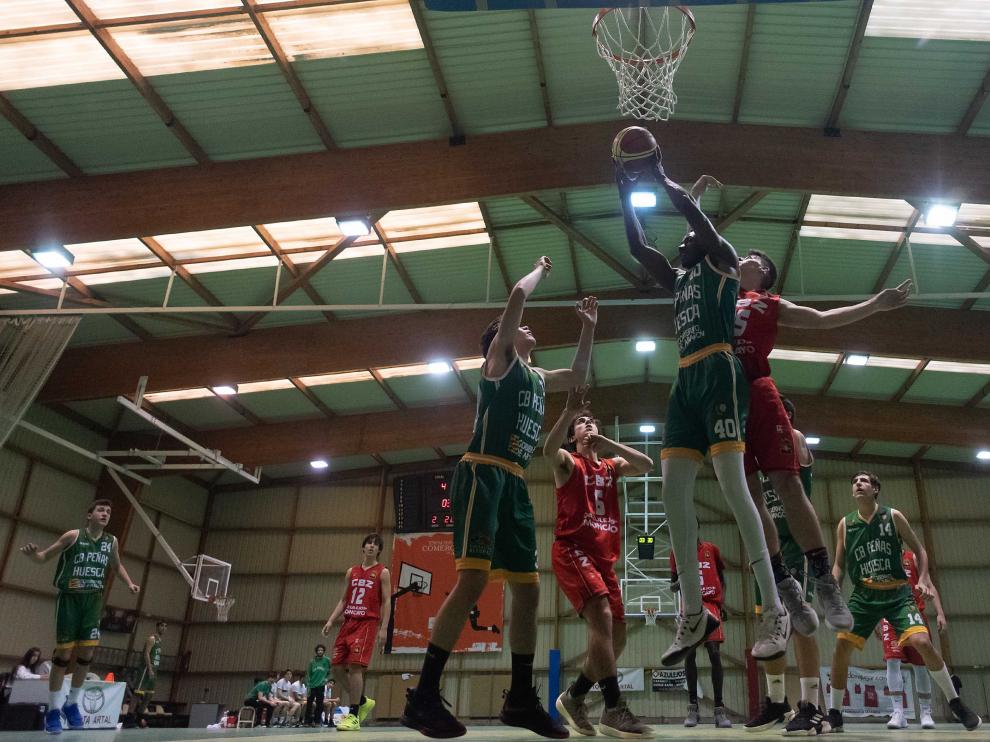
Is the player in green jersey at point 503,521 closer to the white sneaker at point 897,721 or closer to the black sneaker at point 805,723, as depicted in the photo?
the black sneaker at point 805,723

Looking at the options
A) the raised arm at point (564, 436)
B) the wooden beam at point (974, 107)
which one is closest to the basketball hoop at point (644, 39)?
the wooden beam at point (974, 107)

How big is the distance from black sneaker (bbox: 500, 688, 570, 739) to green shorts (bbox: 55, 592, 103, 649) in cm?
583

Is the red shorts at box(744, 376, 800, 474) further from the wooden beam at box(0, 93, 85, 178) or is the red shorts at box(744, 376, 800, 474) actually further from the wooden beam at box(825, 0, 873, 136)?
the wooden beam at box(0, 93, 85, 178)

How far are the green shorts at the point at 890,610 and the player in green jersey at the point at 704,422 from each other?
13.7 ft

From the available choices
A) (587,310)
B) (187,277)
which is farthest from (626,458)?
(187,277)

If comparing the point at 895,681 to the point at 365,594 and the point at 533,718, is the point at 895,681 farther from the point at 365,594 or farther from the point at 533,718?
the point at 533,718

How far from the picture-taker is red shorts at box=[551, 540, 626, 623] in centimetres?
598

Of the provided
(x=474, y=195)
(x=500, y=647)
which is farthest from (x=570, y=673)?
(x=474, y=195)

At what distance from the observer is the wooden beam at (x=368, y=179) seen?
1221 cm

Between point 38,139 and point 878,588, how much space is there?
12273mm

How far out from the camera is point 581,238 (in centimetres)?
1466

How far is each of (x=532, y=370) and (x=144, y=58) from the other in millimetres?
8369

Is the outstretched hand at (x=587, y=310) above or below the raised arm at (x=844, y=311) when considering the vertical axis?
above

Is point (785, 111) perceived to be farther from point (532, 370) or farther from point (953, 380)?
point (953, 380)
